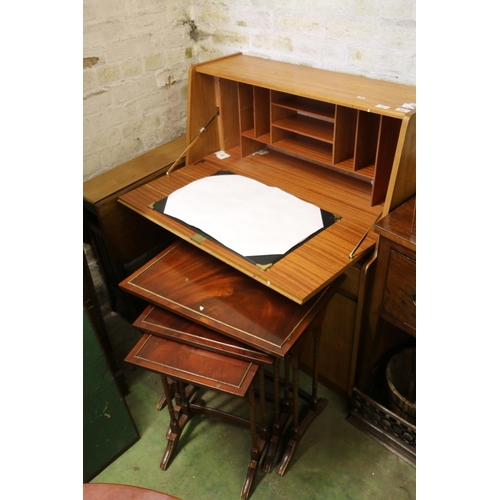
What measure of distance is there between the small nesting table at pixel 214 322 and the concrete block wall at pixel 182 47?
2.65 ft

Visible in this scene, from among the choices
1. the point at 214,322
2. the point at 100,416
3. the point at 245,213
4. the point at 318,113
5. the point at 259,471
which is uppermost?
the point at 318,113

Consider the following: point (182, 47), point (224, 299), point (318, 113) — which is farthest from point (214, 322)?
point (182, 47)

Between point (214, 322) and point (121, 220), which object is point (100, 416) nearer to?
point (214, 322)

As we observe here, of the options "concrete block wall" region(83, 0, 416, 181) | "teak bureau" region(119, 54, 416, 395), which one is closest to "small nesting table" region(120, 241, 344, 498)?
"teak bureau" region(119, 54, 416, 395)

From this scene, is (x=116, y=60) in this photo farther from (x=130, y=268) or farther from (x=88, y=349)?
(x=88, y=349)

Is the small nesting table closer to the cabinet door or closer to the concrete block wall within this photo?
the cabinet door

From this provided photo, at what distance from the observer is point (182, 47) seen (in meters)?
2.40

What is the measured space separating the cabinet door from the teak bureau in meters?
0.58

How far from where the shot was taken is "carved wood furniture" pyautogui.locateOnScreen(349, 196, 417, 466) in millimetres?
1544

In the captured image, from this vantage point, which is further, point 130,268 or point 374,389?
point 130,268

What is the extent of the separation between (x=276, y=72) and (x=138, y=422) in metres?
1.67

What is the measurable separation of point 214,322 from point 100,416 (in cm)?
75

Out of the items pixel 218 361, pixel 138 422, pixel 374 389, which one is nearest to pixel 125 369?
pixel 138 422

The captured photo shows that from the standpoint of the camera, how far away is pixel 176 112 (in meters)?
2.54
